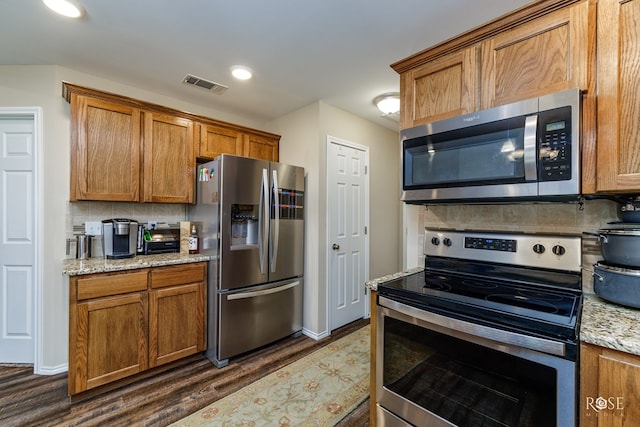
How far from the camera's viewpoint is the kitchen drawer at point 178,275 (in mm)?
2240

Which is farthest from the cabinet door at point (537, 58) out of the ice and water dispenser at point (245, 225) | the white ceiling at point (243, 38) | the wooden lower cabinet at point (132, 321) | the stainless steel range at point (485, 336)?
the wooden lower cabinet at point (132, 321)

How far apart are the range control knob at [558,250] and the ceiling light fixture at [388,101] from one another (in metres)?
1.91

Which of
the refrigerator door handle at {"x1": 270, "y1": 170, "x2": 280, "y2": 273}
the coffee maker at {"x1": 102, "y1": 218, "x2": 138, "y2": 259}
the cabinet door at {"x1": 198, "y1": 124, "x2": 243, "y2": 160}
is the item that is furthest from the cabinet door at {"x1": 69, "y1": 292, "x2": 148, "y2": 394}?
the cabinet door at {"x1": 198, "y1": 124, "x2": 243, "y2": 160}

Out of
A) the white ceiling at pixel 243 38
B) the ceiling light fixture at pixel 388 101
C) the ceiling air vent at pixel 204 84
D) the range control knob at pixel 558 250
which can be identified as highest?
the white ceiling at pixel 243 38

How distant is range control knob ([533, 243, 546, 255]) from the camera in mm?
1440

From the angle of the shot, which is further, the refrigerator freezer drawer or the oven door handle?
the refrigerator freezer drawer

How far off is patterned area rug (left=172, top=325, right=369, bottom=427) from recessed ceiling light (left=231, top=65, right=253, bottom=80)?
252 centimetres

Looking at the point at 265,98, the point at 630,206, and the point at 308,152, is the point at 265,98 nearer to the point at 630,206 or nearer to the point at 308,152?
the point at 308,152

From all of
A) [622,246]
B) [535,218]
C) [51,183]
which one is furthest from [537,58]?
[51,183]

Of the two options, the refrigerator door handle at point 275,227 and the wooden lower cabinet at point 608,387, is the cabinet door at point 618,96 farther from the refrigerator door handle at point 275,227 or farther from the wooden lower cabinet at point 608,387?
the refrigerator door handle at point 275,227

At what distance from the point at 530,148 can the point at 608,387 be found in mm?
904

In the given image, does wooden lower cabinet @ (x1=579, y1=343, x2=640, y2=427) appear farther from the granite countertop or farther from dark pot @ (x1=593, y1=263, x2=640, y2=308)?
the granite countertop

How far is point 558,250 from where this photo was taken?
1.40m

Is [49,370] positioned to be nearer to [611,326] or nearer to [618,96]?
[611,326]
